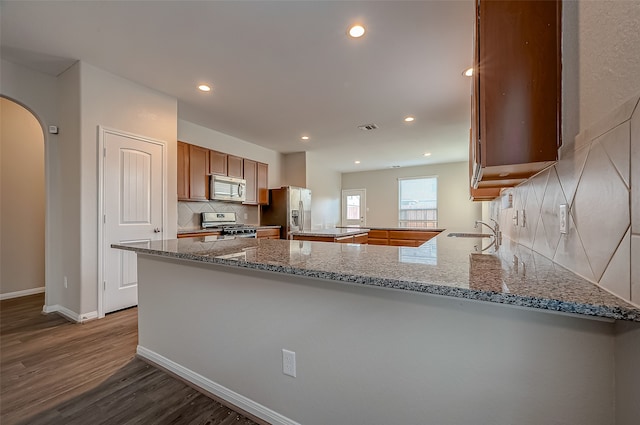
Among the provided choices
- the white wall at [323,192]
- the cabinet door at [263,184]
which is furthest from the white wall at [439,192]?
the cabinet door at [263,184]

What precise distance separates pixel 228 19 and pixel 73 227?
2566 millimetres

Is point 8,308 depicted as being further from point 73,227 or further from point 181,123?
point 181,123

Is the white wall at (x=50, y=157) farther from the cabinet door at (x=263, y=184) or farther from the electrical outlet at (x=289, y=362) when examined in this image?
the electrical outlet at (x=289, y=362)

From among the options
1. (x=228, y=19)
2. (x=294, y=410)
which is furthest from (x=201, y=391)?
(x=228, y=19)

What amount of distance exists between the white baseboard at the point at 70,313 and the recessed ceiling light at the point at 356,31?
11.9 feet

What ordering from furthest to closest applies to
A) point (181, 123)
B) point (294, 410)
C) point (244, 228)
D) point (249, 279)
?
point (244, 228), point (181, 123), point (249, 279), point (294, 410)

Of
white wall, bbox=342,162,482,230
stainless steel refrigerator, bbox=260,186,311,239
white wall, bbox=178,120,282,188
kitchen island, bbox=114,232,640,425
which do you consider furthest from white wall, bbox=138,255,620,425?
white wall, bbox=342,162,482,230

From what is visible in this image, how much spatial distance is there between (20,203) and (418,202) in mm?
8233

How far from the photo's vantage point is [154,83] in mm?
3035

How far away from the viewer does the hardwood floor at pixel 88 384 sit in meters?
1.43

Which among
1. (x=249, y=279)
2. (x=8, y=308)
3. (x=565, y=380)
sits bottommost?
(x=8, y=308)

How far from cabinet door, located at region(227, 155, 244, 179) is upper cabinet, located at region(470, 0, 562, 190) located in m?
4.44

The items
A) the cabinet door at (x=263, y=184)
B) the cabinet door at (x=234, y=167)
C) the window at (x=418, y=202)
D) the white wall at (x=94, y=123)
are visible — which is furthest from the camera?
the window at (x=418, y=202)

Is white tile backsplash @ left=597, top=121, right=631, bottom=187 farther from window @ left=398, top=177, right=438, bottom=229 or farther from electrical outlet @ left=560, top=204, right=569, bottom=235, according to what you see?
window @ left=398, top=177, right=438, bottom=229
